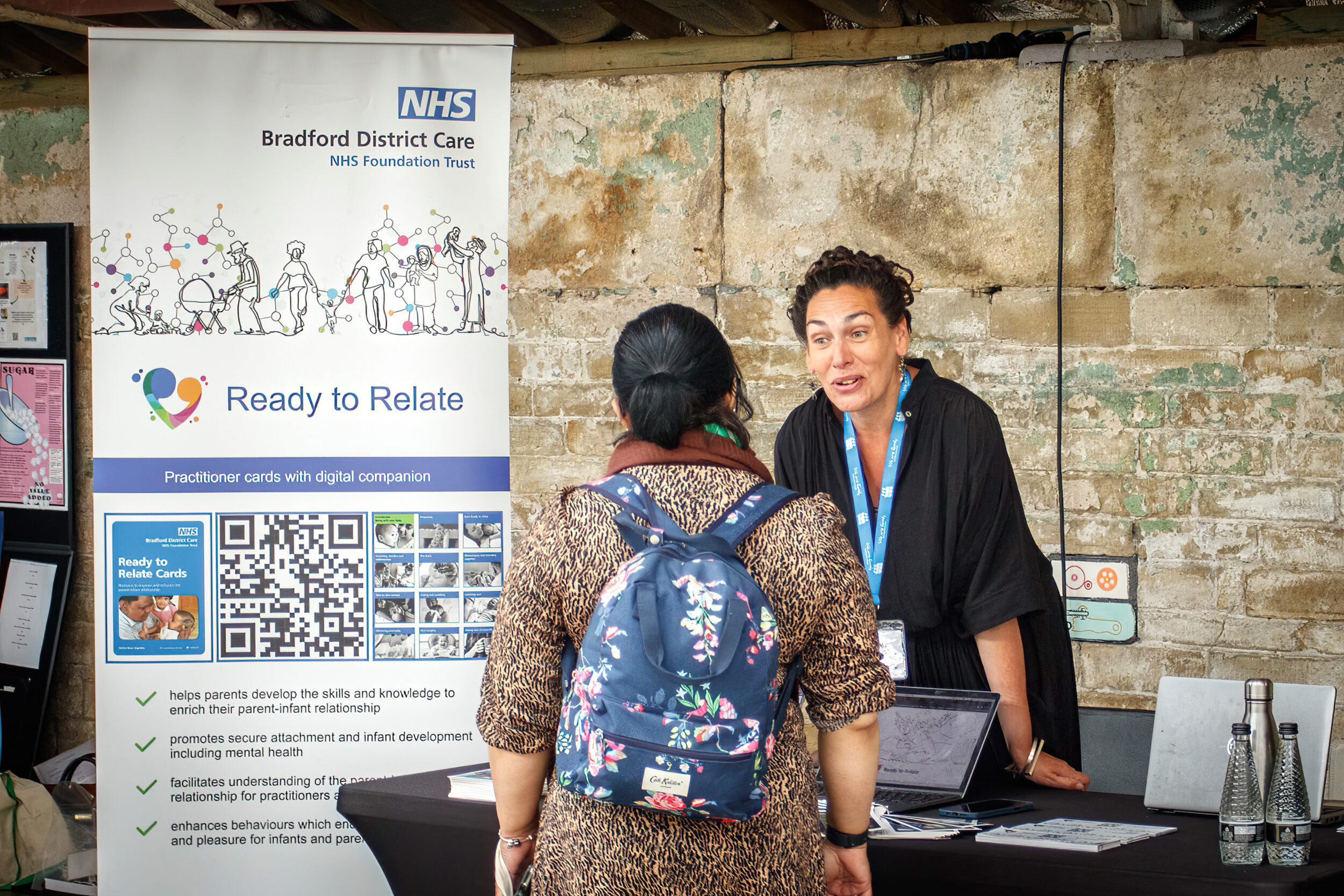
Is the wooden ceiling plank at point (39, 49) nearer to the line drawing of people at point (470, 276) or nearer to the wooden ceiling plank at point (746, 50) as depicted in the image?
the wooden ceiling plank at point (746, 50)

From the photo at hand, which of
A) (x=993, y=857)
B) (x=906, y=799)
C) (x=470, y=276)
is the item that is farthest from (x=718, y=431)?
(x=470, y=276)

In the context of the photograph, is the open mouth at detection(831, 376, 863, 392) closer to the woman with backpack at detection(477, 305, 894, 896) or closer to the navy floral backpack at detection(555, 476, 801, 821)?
the woman with backpack at detection(477, 305, 894, 896)

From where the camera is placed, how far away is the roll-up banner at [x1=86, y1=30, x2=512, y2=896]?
2994 mm

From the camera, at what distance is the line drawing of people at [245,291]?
9.87 ft

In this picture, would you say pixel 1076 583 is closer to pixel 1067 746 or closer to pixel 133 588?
pixel 1067 746

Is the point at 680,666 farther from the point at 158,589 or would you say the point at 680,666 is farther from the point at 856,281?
the point at 158,589

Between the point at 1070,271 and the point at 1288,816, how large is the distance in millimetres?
2081

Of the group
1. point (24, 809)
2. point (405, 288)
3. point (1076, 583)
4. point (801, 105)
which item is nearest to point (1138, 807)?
point (1076, 583)

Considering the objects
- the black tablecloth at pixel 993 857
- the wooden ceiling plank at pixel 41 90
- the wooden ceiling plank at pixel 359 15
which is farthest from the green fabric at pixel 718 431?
the wooden ceiling plank at pixel 41 90

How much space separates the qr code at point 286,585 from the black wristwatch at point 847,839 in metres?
1.66

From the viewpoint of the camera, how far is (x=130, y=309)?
9.83 feet

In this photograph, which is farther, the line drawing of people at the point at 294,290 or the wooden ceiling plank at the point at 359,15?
the wooden ceiling plank at the point at 359,15

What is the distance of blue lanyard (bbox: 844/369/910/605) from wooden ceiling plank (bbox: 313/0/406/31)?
2.22m

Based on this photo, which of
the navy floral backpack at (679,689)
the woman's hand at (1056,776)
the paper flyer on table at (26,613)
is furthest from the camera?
the paper flyer on table at (26,613)
